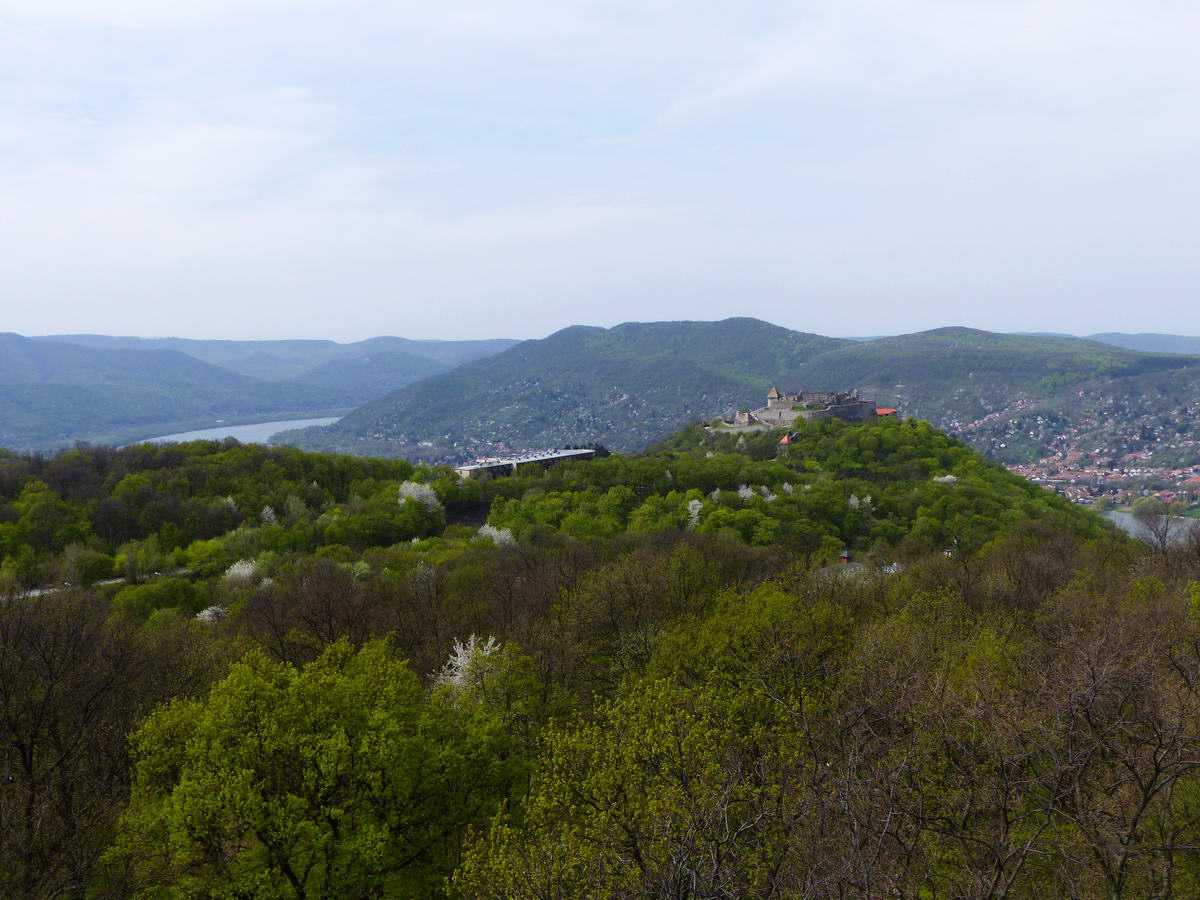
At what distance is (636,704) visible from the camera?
18125 millimetres

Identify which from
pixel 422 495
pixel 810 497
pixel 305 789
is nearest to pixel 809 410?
pixel 810 497

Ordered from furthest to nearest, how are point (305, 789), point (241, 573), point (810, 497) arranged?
point (810, 497) < point (241, 573) < point (305, 789)

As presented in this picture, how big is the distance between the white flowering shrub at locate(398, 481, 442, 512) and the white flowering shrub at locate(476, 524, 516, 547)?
9.05 meters

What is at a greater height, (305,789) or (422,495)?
(305,789)

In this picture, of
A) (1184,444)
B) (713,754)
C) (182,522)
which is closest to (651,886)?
(713,754)

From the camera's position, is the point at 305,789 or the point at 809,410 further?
the point at 809,410

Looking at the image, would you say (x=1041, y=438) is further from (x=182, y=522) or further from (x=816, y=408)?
(x=182, y=522)

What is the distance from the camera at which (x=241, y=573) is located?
47000mm

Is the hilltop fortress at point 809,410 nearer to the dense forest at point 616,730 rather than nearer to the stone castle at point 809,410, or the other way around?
the stone castle at point 809,410

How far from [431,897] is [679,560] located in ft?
70.6

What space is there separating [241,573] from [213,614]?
807 cm

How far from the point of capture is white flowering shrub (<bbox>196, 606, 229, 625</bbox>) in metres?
38.1

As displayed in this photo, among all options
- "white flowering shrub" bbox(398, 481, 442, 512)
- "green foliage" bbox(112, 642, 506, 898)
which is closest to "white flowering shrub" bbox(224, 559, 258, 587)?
"white flowering shrub" bbox(398, 481, 442, 512)

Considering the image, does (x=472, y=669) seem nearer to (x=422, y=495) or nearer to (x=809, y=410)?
(x=422, y=495)
